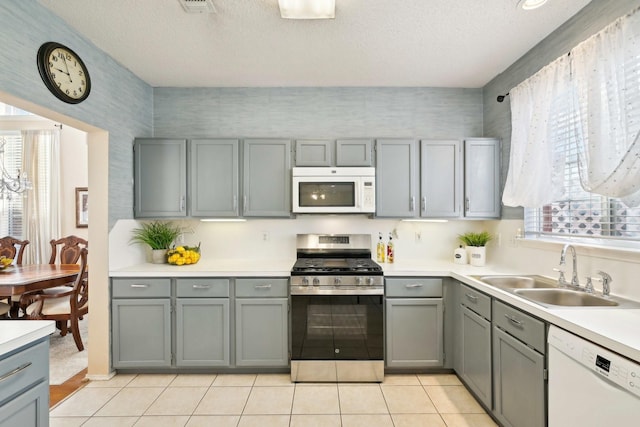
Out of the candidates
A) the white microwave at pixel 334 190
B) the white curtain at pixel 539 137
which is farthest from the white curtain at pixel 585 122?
the white microwave at pixel 334 190

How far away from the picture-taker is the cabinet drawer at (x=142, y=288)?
2701 mm

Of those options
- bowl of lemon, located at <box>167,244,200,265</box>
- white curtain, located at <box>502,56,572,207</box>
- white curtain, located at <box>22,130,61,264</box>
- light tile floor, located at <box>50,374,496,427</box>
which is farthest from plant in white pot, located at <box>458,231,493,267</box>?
white curtain, located at <box>22,130,61,264</box>

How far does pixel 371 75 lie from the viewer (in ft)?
9.72

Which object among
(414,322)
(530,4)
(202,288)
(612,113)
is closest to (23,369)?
(202,288)

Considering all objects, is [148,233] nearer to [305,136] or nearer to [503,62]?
[305,136]

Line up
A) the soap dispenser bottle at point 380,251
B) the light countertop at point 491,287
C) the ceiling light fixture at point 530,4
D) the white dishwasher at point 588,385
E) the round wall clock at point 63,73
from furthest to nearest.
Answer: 1. the soap dispenser bottle at point 380,251
2. the round wall clock at point 63,73
3. the ceiling light fixture at point 530,4
4. the light countertop at point 491,287
5. the white dishwasher at point 588,385

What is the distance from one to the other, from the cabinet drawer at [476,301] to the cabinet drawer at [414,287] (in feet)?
0.71

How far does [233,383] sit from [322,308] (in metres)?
0.96

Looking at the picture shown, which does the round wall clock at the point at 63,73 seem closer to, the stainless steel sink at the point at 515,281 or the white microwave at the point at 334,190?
the white microwave at the point at 334,190

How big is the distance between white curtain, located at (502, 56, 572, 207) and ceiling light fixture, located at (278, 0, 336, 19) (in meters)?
1.57

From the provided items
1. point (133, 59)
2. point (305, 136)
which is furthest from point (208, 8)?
point (305, 136)

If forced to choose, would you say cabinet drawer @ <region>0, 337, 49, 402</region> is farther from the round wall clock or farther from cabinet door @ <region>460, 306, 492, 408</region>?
cabinet door @ <region>460, 306, 492, 408</region>

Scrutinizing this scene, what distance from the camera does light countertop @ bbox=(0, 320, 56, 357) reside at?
1172mm

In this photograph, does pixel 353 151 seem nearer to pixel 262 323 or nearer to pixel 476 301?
pixel 476 301
